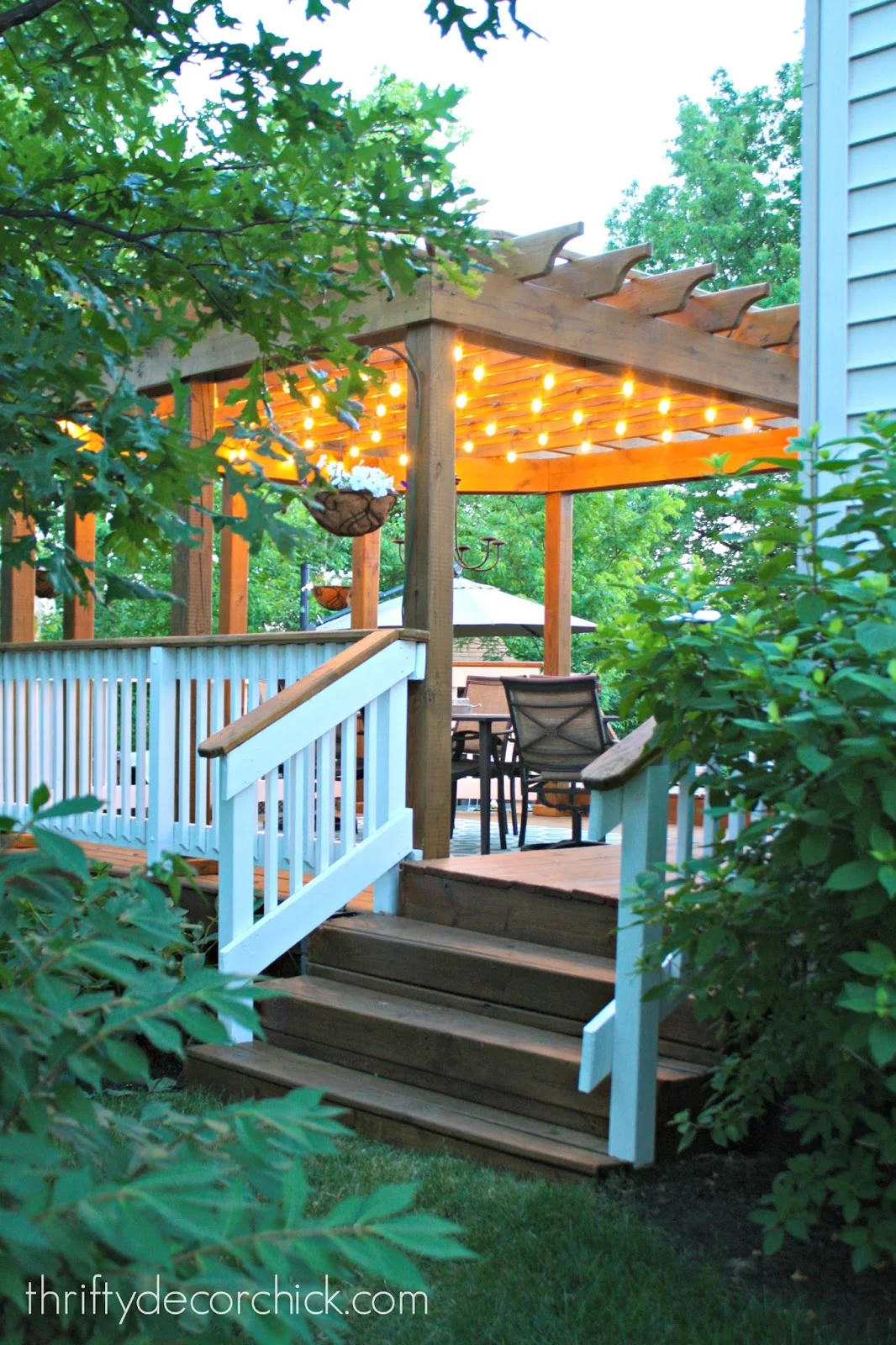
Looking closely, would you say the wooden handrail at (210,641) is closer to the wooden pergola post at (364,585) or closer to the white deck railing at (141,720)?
the white deck railing at (141,720)

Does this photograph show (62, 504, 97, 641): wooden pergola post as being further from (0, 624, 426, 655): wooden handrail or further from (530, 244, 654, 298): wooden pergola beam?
(530, 244, 654, 298): wooden pergola beam

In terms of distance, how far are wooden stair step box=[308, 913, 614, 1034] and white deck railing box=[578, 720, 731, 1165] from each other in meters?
0.44

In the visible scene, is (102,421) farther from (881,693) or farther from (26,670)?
(26,670)

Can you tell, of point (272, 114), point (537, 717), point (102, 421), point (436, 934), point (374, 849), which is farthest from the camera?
point (537, 717)

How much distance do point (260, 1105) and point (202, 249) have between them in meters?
2.32

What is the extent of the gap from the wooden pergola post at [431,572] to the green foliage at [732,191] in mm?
21223

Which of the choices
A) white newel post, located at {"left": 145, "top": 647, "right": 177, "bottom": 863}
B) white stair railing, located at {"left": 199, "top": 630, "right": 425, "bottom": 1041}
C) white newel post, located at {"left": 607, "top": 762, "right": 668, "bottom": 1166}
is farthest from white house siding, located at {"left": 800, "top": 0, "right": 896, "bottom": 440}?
white newel post, located at {"left": 145, "top": 647, "right": 177, "bottom": 863}

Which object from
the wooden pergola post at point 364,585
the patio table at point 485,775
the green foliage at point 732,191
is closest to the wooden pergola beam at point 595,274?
the patio table at point 485,775

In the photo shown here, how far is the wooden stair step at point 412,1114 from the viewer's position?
3529mm

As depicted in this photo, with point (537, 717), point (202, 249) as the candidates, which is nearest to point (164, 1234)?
point (202, 249)

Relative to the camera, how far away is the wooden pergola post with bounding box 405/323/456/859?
535cm

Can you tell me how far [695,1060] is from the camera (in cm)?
388

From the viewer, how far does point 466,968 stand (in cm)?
446

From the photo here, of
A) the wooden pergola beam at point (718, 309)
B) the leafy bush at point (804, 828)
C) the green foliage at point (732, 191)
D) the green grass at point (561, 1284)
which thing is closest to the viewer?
the leafy bush at point (804, 828)
